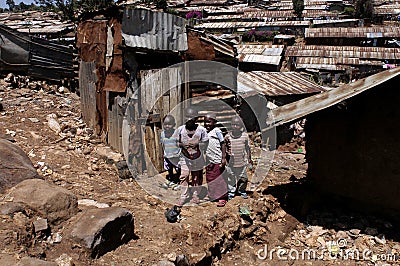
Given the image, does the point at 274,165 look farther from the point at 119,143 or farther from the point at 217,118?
the point at 119,143

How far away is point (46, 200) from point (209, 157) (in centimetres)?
236

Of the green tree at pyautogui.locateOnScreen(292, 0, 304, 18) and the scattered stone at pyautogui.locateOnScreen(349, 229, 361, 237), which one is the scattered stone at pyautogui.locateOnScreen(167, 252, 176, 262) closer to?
the scattered stone at pyautogui.locateOnScreen(349, 229, 361, 237)

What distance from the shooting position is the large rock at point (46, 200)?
3.65 metres

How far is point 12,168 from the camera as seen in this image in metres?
4.25

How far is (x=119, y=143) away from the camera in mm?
6363

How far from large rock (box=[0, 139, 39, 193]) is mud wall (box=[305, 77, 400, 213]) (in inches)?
→ 169

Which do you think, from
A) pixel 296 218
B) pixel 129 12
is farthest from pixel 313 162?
pixel 129 12

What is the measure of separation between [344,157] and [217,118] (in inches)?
105

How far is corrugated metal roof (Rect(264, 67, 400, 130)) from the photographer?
4477 mm

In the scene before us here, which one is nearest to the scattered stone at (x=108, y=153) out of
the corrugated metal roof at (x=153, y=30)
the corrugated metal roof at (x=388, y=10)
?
the corrugated metal roof at (x=153, y=30)

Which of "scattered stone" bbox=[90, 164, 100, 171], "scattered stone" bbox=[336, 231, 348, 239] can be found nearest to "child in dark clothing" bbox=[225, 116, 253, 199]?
"scattered stone" bbox=[336, 231, 348, 239]

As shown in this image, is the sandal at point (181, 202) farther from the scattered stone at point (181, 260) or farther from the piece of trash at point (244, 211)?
the scattered stone at point (181, 260)

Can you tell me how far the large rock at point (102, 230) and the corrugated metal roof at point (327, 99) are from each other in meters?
2.54

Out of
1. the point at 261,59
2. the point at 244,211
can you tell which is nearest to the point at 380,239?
the point at 244,211
